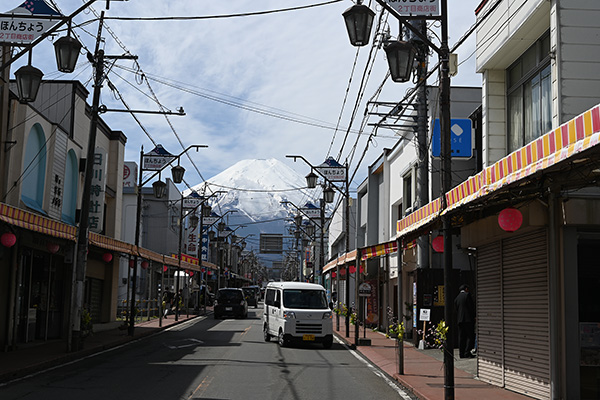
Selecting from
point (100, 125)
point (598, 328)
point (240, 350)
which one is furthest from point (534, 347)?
point (100, 125)

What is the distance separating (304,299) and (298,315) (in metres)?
1.28

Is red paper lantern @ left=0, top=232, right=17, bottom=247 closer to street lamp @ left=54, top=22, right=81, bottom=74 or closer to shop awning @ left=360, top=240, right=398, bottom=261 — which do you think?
street lamp @ left=54, top=22, right=81, bottom=74

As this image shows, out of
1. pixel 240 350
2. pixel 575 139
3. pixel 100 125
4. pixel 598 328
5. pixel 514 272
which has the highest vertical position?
pixel 100 125

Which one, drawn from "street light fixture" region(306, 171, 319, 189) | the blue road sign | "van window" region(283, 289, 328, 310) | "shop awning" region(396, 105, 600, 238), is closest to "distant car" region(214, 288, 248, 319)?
"street light fixture" region(306, 171, 319, 189)

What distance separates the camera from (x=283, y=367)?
55.6ft

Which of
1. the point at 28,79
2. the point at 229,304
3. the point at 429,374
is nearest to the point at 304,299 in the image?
the point at 429,374

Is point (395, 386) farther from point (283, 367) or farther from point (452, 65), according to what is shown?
point (452, 65)

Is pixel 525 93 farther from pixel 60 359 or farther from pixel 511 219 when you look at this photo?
pixel 60 359

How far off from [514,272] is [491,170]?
4.09 meters

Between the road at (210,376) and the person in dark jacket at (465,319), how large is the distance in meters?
3.02

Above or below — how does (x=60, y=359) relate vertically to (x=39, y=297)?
below

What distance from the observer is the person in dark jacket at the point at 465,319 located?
61.1ft

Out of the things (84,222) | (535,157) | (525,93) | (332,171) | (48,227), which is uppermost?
(332,171)

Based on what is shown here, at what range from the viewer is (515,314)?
1300 centimetres
